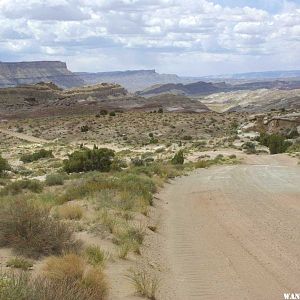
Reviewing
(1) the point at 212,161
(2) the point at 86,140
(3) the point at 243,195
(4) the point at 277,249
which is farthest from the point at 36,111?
(4) the point at 277,249

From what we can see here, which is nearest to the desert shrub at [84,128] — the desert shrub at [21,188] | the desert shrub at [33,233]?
the desert shrub at [21,188]

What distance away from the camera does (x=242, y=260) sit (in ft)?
34.2

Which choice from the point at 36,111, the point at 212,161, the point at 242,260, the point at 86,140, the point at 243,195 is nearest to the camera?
the point at 242,260

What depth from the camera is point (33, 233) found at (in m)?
9.81

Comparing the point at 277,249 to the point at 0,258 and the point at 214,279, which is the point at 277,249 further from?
the point at 0,258

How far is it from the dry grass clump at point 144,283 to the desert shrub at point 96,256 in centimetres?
63

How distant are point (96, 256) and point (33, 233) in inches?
49.8

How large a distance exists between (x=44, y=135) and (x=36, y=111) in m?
33.1

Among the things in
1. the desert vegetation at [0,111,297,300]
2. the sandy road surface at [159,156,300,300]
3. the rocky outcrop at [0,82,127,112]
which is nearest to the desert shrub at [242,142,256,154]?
the desert vegetation at [0,111,297,300]

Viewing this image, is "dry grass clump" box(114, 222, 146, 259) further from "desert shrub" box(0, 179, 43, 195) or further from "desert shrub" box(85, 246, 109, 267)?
"desert shrub" box(0, 179, 43, 195)

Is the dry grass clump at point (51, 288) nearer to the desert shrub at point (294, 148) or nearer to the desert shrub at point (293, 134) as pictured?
the desert shrub at point (294, 148)

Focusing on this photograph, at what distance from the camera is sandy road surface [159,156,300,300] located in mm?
8891

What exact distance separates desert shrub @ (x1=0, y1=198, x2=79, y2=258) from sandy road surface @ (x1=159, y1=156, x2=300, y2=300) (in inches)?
83.7

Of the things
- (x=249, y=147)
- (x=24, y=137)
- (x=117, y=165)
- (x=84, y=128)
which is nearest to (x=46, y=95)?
(x=24, y=137)
